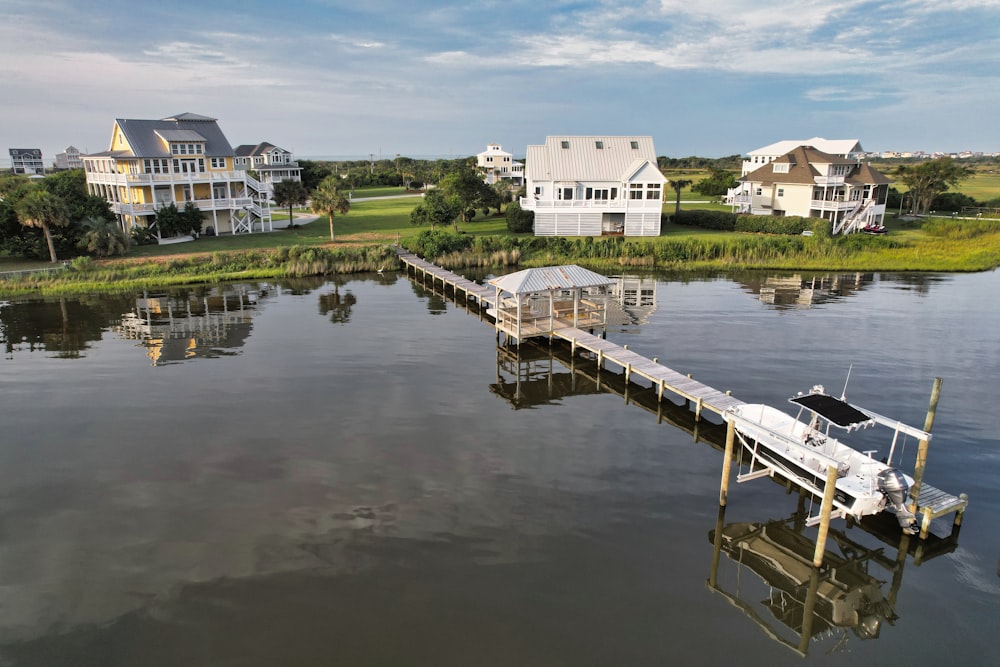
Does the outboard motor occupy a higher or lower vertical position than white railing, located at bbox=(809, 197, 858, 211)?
lower

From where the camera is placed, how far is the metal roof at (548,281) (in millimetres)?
30031

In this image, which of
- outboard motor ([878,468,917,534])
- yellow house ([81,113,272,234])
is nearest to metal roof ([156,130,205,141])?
yellow house ([81,113,272,234])

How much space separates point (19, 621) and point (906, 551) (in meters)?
20.6

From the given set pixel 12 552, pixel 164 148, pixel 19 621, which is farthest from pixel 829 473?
pixel 164 148

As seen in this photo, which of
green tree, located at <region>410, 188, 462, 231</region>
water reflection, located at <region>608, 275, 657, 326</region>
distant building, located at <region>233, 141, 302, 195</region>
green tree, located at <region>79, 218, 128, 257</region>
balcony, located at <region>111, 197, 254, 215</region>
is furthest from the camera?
distant building, located at <region>233, 141, 302, 195</region>

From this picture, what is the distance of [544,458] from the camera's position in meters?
20.2

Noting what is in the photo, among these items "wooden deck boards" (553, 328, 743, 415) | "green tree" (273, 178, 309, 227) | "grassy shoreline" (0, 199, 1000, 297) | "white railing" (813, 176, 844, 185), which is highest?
"white railing" (813, 176, 844, 185)

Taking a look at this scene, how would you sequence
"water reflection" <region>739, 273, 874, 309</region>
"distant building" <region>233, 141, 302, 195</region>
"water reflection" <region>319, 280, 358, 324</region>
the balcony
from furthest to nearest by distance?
"distant building" <region>233, 141, 302, 195</region> < the balcony < "water reflection" <region>739, 273, 874, 309</region> < "water reflection" <region>319, 280, 358, 324</region>

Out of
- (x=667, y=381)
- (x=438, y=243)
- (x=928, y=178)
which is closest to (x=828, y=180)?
(x=928, y=178)

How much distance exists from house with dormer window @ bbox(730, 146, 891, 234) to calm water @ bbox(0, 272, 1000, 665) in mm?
32758

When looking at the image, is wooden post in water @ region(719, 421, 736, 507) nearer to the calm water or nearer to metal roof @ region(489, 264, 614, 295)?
the calm water

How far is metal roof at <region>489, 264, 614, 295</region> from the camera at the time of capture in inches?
1182

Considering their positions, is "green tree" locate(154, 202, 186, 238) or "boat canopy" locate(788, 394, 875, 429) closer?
"boat canopy" locate(788, 394, 875, 429)

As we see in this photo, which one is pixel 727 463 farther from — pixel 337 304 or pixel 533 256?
pixel 533 256
